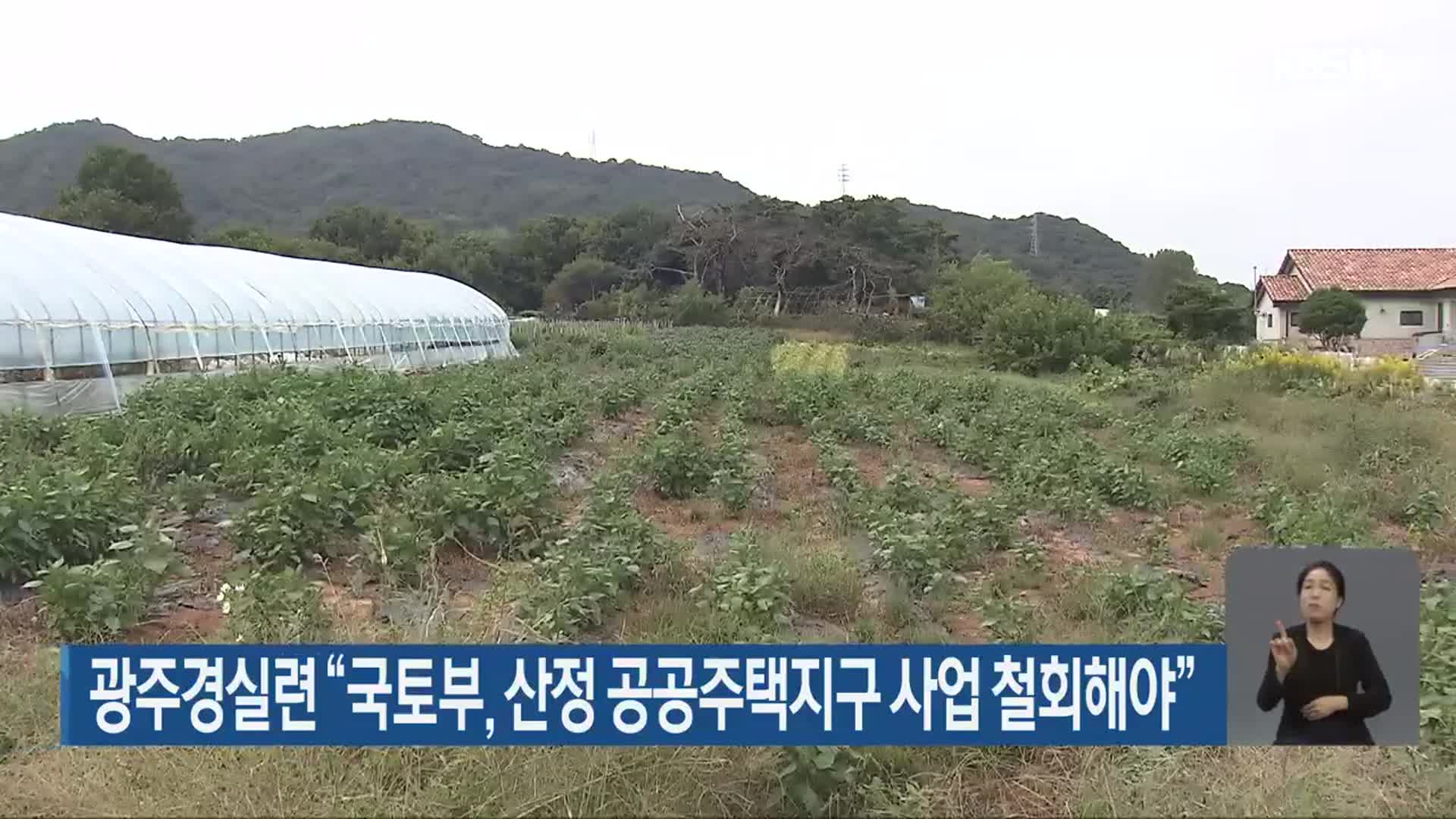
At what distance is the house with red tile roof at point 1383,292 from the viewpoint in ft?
97.1

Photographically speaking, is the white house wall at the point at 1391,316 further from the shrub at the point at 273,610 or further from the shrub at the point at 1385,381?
the shrub at the point at 273,610

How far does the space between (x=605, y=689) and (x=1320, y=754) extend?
194cm

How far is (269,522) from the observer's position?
4.94m

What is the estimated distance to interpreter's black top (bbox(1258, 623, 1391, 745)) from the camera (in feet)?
7.23

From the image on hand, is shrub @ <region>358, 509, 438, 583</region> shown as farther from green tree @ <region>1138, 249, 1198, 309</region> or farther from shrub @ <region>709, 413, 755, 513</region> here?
green tree @ <region>1138, 249, 1198, 309</region>

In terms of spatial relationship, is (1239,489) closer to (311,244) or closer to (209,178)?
(311,244)

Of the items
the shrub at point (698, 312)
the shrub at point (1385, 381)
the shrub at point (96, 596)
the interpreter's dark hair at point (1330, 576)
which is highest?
the shrub at point (698, 312)

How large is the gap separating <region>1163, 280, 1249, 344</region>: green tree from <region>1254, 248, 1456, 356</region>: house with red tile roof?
3.25 metres

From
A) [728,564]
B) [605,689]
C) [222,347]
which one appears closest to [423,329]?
Answer: [222,347]

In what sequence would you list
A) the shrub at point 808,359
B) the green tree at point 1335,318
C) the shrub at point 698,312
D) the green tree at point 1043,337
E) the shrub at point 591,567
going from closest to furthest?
the shrub at point 591,567 → the shrub at point 808,359 → the green tree at point 1043,337 → the green tree at point 1335,318 → the shrub at point 698,312

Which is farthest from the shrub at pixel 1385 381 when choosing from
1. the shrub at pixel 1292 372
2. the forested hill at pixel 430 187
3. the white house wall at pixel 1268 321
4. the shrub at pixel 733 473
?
the forested hill at pixel 430 187
